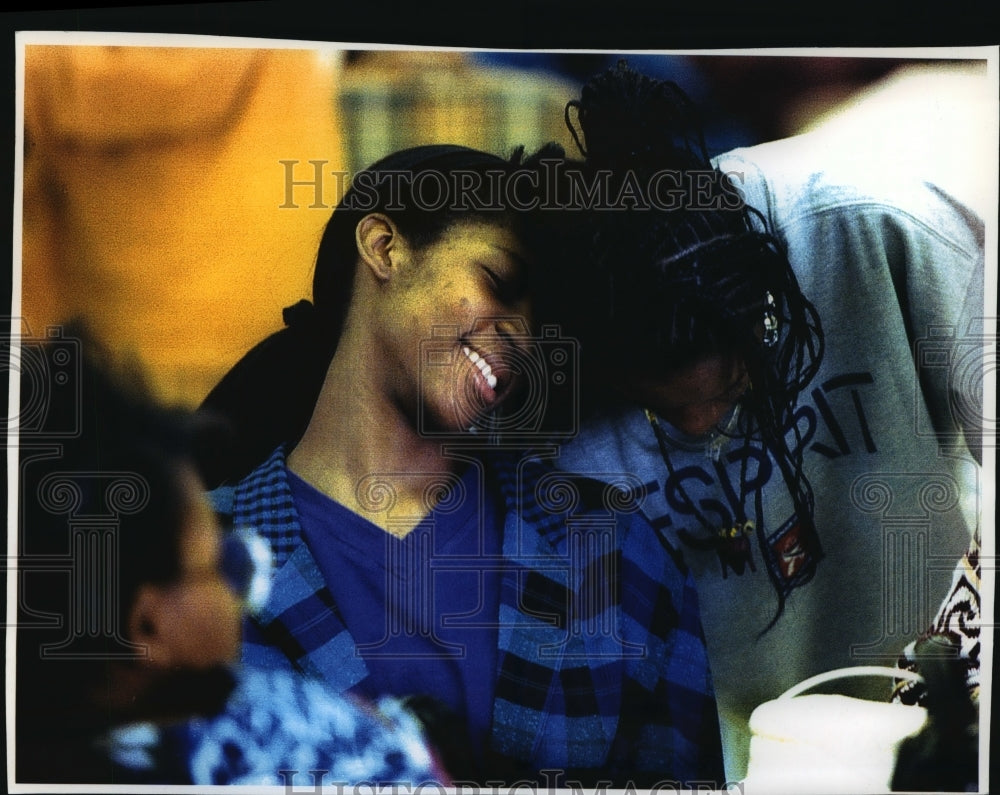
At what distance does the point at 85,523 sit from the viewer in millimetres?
3068

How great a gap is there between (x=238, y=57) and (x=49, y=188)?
22.5 inches

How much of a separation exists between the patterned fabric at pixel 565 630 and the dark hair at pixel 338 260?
89mm

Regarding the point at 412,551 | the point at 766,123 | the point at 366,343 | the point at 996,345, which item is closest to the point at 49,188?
the point at 366,343

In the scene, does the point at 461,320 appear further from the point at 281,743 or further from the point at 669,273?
the point at 281,743

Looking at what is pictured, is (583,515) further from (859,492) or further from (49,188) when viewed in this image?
(49,188)

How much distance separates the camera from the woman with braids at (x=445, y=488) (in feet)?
10.0

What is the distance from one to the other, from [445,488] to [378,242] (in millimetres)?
634

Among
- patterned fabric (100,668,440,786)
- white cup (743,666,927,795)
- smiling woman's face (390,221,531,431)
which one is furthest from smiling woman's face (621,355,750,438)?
patterned fabric (100,668,440,786)

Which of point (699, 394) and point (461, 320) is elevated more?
point (461, 320)

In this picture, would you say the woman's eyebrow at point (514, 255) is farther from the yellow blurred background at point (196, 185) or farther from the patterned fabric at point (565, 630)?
the patterned fabric at point (565, 630)

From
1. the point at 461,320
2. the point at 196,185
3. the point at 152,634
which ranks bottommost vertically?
the point at 152,634

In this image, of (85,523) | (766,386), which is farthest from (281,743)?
(766,386)

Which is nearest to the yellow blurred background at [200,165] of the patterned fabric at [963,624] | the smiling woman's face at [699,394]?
the smiling woman's face at [699,394]

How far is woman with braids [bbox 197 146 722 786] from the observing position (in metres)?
3.06
